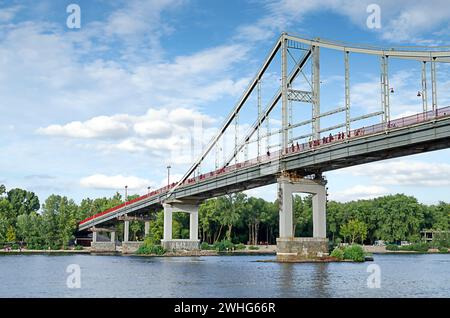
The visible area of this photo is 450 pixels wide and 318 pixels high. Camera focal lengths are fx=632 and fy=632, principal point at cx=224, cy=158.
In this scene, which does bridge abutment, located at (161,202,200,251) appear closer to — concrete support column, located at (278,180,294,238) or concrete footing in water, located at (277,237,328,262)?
concrete support column, located at (278,180,294,238)

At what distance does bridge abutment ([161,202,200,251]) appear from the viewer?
115 m

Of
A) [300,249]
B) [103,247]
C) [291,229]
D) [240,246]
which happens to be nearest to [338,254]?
[300,249]

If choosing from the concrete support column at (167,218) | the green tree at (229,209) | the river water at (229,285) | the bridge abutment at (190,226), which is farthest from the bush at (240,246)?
the river water at (229,285)

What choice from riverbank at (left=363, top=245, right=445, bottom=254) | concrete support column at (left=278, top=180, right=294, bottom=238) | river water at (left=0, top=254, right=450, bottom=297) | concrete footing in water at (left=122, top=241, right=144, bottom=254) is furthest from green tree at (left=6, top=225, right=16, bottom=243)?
river water at (left=0, top=254, right=450, bottom=297)

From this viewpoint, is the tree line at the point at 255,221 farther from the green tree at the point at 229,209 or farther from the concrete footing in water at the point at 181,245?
the concrete footing in water at the point at 181,245

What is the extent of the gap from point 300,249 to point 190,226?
43.4 metres

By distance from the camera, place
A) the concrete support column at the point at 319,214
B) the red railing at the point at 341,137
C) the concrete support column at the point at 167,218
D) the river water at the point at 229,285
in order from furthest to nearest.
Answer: the concrete support column at the point at 167,218 → the concrete support column at the point at 319,214 → the red railing at the point at 341,137 → the river water at the point at 229,285

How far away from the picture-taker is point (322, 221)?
79625mm

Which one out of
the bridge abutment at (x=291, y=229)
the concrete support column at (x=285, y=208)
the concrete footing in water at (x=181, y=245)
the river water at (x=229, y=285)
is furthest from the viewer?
the concrete footing in water at (x=181, y=245)

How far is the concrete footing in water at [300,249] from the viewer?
76.5 m

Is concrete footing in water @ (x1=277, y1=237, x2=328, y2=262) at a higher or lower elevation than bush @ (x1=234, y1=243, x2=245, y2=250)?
higher

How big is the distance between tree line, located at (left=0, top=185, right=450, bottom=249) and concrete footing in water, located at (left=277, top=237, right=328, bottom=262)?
64341 millimetres
